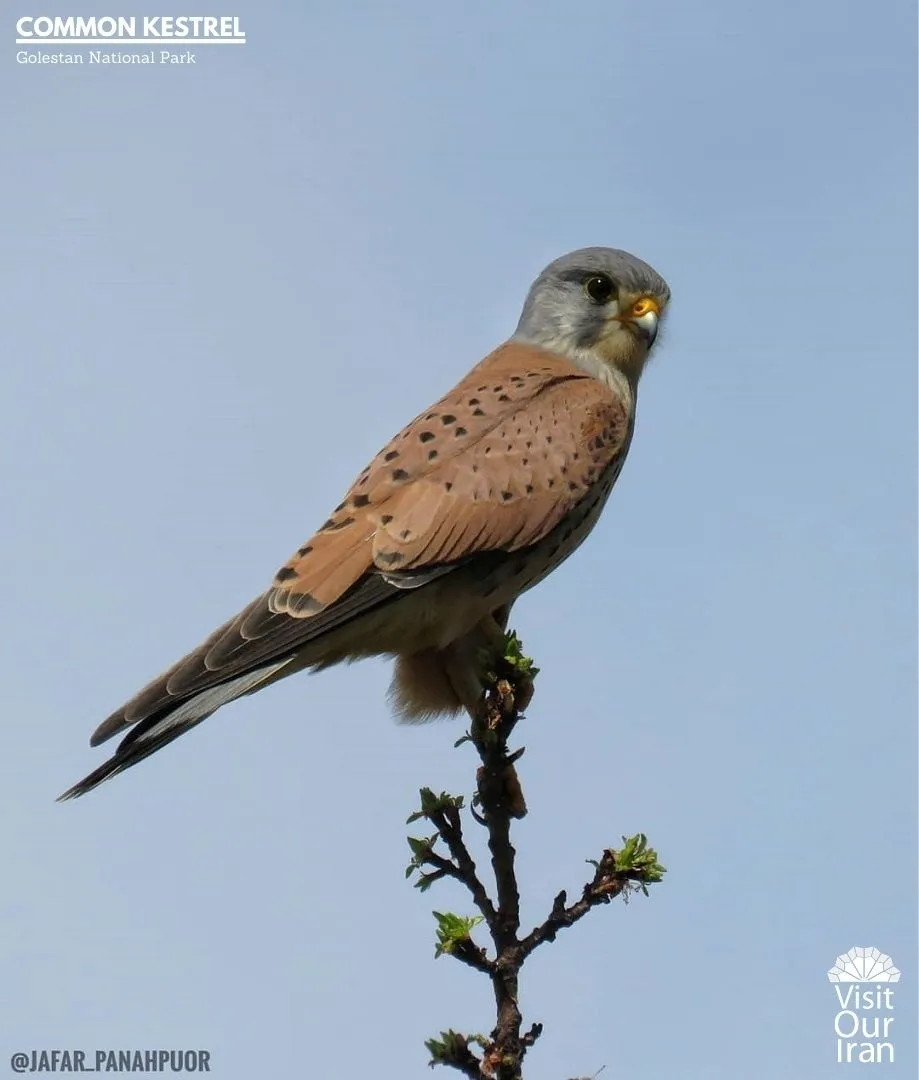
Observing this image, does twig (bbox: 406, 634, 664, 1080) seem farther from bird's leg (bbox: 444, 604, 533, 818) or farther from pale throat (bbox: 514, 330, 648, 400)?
pale throat (bbox: 514, 330, 648, 400)

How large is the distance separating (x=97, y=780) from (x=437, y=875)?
3.00ft

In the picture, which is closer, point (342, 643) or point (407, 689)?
point (342, 643)

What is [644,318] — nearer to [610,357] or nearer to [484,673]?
[610,357]

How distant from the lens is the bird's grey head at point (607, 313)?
5.44 meters

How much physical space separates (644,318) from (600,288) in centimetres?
22

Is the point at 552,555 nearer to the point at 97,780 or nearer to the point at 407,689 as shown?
the point at 407,689

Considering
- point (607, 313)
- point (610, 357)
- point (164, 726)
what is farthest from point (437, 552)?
point (607, 313)

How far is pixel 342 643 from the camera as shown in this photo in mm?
4387

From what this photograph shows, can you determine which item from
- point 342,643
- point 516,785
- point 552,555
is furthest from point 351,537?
point 516,785

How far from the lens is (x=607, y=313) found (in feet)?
17.9

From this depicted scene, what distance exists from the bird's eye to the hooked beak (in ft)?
0.32

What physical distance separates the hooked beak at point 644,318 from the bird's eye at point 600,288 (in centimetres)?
10

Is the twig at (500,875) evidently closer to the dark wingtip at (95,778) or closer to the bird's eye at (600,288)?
the dark wingtip at (95,778)

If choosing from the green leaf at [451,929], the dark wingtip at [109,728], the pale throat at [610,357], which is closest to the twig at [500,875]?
the green leaf at [451,929]
